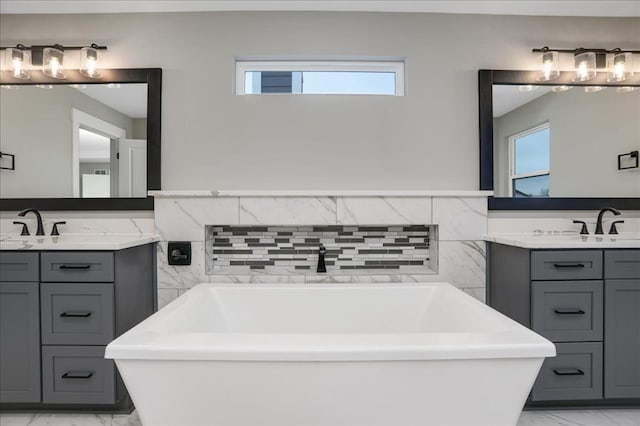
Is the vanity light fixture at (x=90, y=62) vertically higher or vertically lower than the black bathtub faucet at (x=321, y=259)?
higher

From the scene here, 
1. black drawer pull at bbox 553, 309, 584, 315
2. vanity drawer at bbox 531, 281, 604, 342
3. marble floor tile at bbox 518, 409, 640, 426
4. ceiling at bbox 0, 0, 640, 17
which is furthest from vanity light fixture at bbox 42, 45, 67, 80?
marble floor tile at bbox 518, 409, 640, 426

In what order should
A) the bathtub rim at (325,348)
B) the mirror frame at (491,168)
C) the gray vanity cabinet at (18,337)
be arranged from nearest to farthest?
the bathtub rim at (325,348) < the gray vanity cabinet at (18,337) < the mirror frame at (491,168)

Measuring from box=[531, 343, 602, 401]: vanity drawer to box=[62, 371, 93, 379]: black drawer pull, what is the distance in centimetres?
235

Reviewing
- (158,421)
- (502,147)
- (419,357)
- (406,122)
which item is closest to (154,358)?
(158,421)

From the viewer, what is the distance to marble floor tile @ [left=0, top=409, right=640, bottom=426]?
1.63 meters

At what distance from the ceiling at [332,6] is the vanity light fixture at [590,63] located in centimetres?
27

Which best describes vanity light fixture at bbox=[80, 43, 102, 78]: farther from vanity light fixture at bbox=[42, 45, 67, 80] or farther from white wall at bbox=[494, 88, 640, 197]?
white wall at bbox=[494, 88, 640, 197]

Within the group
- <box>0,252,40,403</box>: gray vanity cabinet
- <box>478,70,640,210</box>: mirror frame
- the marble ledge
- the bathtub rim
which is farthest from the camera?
<box>478,70,640,210</box>: mirror frame

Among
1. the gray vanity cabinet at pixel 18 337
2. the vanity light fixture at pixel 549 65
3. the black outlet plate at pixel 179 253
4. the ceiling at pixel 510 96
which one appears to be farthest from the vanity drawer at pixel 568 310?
the gray vanity cabinet at pixel 18 337

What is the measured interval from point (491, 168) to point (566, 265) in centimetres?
77

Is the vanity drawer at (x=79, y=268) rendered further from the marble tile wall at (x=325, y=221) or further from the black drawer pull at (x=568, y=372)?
the black drawer pull at (x=568, y=372)

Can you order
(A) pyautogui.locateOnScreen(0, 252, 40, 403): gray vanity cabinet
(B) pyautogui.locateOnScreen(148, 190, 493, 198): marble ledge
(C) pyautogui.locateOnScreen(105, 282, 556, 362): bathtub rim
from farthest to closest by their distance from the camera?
(B) pyautogui.locateOnScreen(148, 190, 493, 198): marble ledge < (A) pyautogui.locateOnScreen(0, 252, 40, 403): gray vanity cabinet < (C) pyautogui.locateOnScreen(105, 282, 556, 362): bathtub rim

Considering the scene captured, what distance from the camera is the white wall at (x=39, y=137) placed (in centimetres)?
214

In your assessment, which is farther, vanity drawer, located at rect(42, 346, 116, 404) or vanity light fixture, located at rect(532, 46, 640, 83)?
vanity light fixture, located at rect(532, 46, 640, 83)
